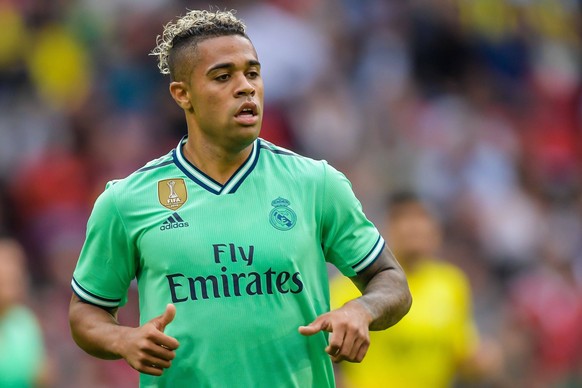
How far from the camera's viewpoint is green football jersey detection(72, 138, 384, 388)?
17.0 feet

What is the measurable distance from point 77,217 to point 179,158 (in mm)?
7189

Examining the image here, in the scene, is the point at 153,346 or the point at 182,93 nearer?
the point at 153,346

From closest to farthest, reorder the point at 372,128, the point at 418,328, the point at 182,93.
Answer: the point at 182,93
the point at 418,328
the point at 372,128

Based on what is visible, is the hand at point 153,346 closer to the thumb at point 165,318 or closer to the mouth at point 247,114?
the thumb at point 165,318

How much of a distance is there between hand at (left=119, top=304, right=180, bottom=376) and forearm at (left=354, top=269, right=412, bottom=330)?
2.48 ft

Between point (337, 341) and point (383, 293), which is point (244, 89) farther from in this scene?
point (337, 341)

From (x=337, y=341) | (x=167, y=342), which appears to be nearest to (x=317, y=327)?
(x=337, y=341)

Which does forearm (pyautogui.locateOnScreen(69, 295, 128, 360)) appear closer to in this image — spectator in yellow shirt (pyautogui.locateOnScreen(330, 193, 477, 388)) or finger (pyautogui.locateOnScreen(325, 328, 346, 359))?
finger (pyautogui.locateOnScreen(325, 328, 346, 359))

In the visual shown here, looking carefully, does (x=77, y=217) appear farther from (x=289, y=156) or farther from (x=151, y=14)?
(x=289, y=156)

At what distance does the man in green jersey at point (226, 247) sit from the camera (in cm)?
519

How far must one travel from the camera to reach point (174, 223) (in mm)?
5293

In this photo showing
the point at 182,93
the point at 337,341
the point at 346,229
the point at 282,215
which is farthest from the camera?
the point at 182,93

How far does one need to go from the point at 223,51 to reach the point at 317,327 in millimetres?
1251

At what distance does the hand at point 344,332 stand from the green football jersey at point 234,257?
1.13 feet
